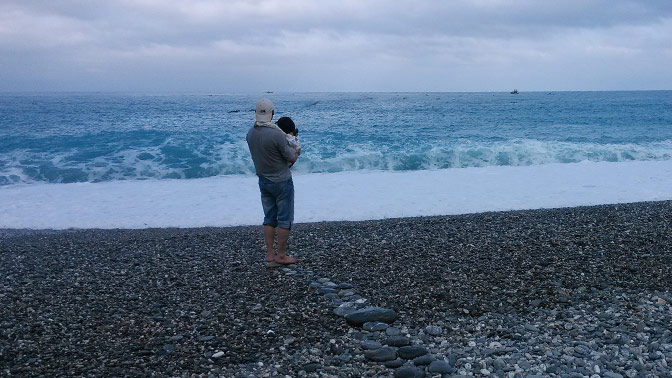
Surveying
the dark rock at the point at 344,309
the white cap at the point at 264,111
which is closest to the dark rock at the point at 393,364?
the dark rock at the point at 344,309

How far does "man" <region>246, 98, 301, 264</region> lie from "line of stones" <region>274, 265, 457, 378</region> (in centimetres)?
92

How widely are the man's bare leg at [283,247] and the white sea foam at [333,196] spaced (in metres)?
3.87

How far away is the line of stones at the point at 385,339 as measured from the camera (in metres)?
3.95

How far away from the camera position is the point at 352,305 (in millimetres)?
5191

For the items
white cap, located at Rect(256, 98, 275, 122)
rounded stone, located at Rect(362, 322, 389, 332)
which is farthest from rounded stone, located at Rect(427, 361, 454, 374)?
white cap, located at Rect(256, 98, 275, 122)

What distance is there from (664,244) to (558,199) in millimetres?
5158

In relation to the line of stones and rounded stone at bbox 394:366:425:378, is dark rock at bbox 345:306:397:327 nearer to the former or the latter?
the line of stones

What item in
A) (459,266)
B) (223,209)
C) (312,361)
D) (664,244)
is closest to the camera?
(312,361)

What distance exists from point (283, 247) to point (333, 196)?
6.55 meters

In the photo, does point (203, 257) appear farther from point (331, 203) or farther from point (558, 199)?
point (558, 199)

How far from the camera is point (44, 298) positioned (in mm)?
5527

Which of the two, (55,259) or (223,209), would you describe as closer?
(55,259)

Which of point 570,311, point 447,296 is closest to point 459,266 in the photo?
point 447,296

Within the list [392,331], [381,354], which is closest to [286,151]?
[392,331]
